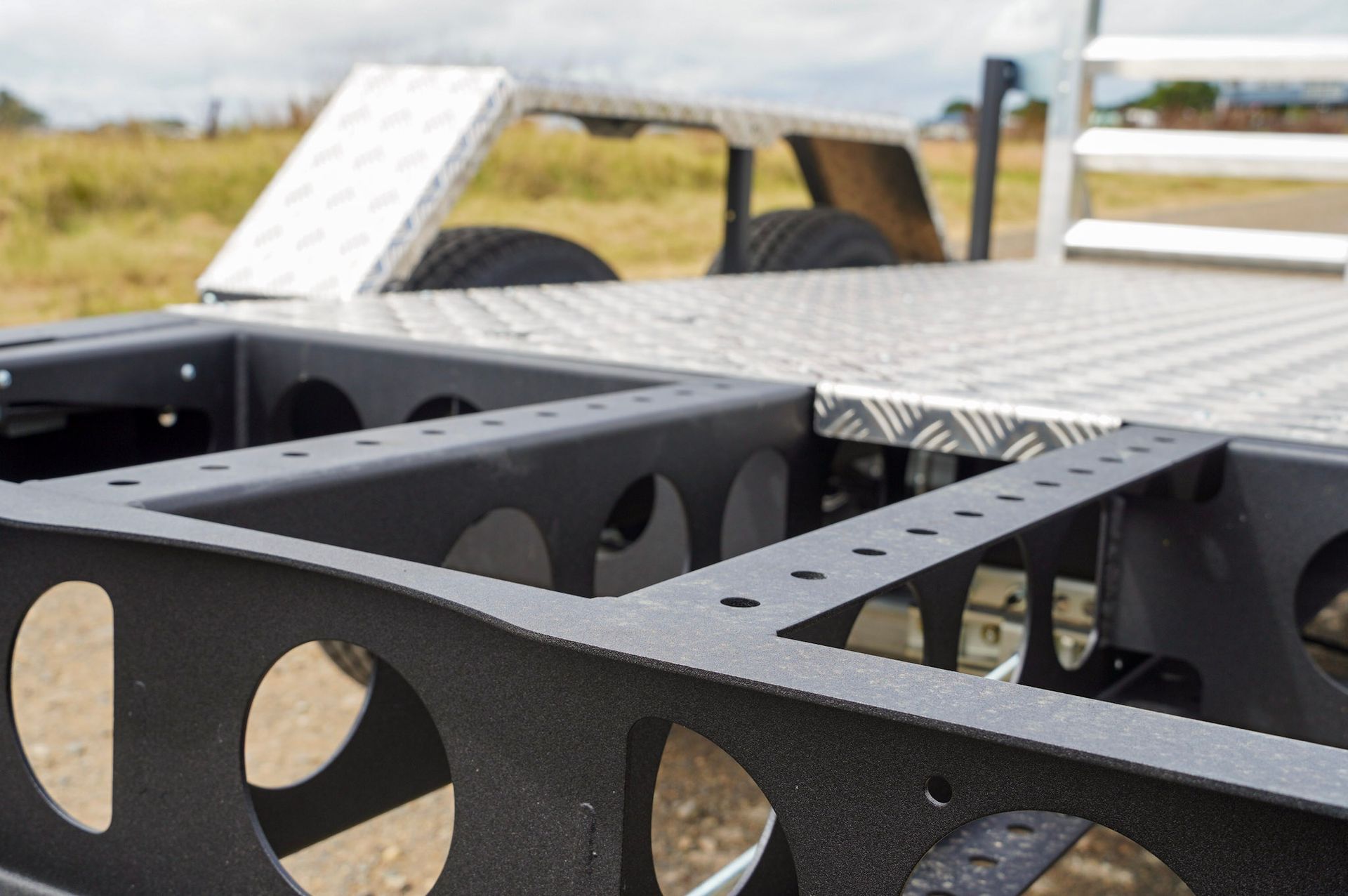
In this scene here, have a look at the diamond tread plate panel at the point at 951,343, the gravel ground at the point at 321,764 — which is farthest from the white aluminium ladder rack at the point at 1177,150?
the gravel ground at the point at 321,764

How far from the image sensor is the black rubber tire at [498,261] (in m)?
3.23

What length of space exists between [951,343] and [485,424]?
3.85 ft

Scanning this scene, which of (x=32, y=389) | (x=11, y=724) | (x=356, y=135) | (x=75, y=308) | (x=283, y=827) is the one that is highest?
(x=356, y=135)

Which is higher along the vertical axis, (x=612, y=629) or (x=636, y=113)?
(x=636, y=113)

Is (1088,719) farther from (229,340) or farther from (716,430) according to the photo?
(229,340)

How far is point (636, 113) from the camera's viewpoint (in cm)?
360

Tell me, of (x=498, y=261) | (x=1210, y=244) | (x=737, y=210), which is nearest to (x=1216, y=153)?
(x=1210, y=244)

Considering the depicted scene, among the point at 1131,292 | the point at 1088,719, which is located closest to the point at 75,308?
the point at 1131,292

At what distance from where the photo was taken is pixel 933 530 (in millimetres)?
1117

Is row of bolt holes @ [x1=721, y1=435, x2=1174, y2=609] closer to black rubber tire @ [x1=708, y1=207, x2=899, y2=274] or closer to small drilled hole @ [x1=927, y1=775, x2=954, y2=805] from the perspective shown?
small drilled hole @ [x1=927, y1=775, x2=954, y2=805]

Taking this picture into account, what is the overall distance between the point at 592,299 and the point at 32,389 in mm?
1320

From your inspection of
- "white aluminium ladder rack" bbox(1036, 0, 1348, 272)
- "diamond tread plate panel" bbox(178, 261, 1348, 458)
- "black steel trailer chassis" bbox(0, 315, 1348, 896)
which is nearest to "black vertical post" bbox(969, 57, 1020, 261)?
"white aluminium ladder rack" bbox(1036, 0, 1348, 272)

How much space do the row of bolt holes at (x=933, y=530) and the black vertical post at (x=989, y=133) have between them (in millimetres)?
3874

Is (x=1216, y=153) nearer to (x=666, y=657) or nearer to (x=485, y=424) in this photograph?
(x=485, y=424)
